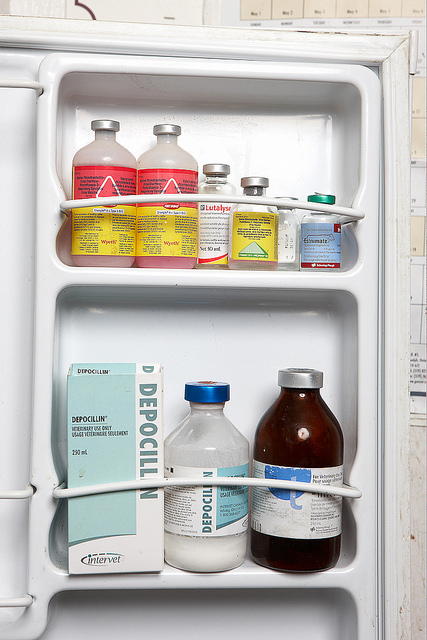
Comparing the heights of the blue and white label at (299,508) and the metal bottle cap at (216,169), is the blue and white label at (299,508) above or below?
below

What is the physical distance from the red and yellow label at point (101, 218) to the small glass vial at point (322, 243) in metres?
0.20

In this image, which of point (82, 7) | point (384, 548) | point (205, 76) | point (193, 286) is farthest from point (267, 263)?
point (82, 7)

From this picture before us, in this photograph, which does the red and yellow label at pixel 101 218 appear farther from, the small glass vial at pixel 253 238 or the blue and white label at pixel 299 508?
the blue and white label at pixel 299 508

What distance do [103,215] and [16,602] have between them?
417mm

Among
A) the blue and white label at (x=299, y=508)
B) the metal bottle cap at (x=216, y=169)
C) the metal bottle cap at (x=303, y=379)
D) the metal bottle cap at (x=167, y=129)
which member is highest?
the metal bottle cap at (x=167, y=129)

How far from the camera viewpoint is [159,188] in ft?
2.05

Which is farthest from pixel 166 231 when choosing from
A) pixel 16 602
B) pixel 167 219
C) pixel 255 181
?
pixel 16 602

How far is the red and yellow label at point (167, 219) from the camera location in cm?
62

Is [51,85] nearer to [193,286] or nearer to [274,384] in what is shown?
[193,286]

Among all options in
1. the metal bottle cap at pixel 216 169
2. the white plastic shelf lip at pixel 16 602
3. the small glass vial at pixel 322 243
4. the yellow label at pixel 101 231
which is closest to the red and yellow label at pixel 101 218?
the yellow label at pixel 101 231

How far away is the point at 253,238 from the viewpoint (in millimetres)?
627

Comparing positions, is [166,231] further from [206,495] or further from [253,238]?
[206,495]

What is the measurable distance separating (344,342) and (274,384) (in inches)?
4.0

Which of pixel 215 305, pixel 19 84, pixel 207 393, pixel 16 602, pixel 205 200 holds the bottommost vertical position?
pixel 16 602
